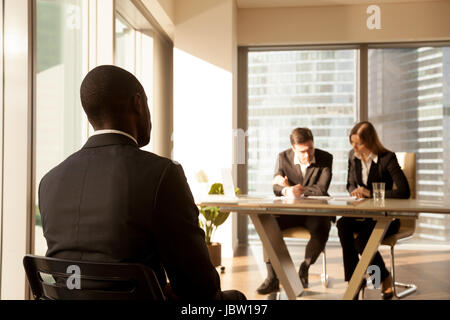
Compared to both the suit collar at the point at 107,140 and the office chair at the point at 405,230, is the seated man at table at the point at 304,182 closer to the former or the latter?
the office chair at the point at 405,230

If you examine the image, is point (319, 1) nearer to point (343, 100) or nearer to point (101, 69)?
point (343, 100)

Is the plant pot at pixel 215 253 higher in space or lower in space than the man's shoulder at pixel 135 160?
lower

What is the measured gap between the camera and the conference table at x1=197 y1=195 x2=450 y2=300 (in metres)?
2.56

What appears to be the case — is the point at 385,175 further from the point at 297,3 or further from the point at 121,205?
the point at 297,3

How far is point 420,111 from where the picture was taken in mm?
5719

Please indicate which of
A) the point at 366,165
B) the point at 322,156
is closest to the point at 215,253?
the point at 322,156

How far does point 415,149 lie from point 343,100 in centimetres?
109

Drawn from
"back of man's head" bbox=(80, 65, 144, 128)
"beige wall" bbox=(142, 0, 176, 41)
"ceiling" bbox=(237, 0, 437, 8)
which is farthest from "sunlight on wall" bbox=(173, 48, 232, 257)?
"back of man's head" bbox=(80, 65, 144, 128)

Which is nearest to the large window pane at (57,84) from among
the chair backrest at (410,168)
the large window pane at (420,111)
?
the chair backrest at (410,168)

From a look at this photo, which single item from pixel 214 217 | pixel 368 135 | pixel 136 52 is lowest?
pixel 214 217

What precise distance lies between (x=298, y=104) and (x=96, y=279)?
16.9 ft

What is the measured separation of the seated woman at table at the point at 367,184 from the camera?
324 cm

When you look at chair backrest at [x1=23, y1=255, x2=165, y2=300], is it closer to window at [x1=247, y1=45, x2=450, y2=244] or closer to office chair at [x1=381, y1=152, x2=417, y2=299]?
office chair at [x1=381, y1=152, x2=417, y2=299]

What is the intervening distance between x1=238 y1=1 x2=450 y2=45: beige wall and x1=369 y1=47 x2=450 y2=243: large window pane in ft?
0.84
